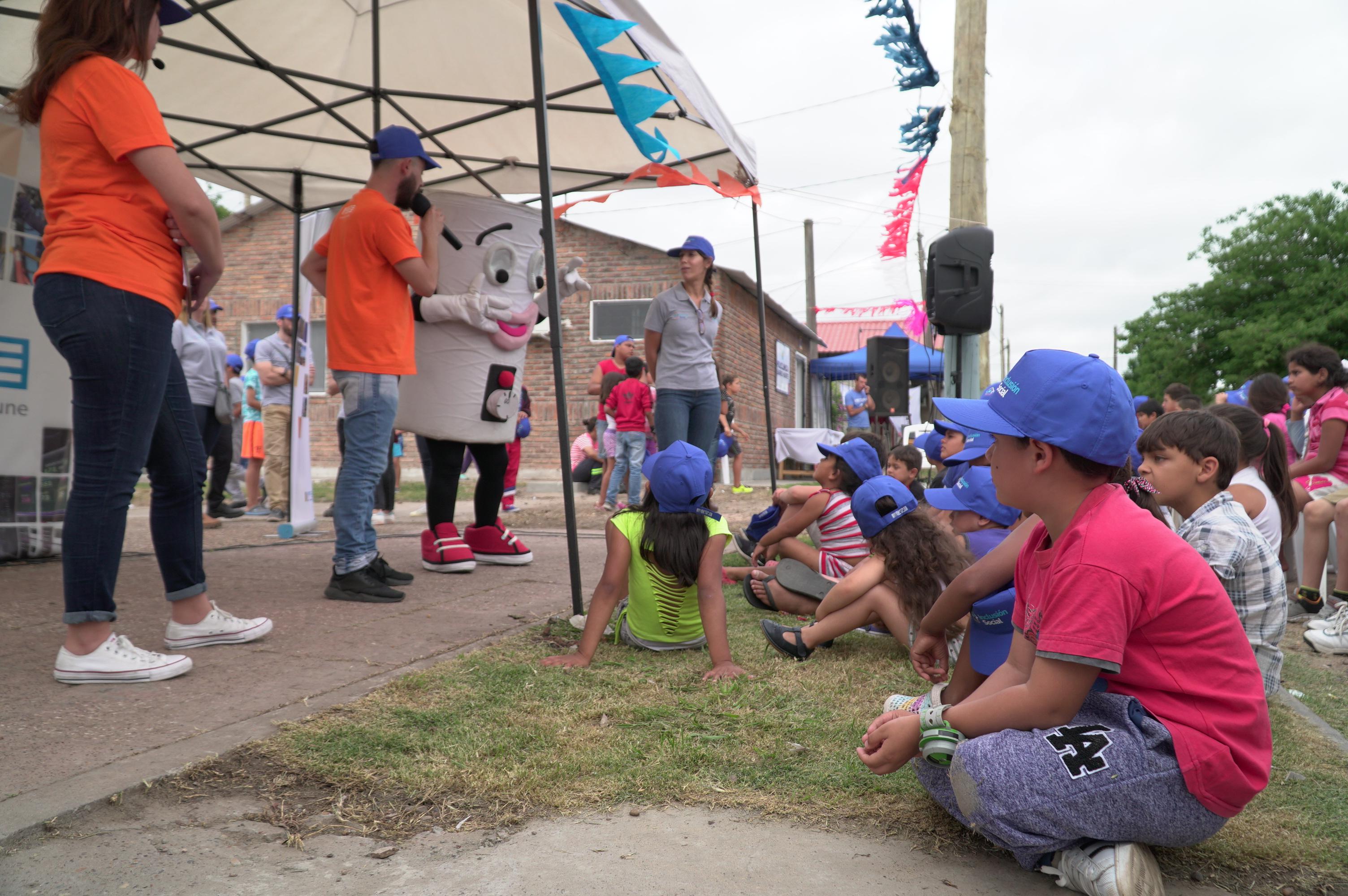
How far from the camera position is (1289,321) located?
108 feet

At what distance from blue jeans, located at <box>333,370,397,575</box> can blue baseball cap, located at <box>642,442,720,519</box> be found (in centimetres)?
147

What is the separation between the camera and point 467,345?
5.28 meters

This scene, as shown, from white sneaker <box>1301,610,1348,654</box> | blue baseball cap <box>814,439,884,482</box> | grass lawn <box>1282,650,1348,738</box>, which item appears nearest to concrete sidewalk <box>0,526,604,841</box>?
blue baseball cap <box>814,439,884,482</box>

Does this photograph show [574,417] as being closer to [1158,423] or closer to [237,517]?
[237,517]

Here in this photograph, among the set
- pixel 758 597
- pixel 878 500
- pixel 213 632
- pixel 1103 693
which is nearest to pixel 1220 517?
pixel 878 500

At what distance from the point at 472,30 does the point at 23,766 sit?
466 cm

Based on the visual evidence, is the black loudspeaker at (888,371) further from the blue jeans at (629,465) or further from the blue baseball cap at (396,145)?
the blue baseball cap at (396,145)

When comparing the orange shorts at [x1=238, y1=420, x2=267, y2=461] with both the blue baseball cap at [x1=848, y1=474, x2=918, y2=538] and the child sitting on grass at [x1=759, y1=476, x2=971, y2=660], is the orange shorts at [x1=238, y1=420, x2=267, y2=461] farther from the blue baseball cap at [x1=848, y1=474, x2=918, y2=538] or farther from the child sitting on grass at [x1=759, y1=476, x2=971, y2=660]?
the blue baseball cap at [x1=848, y1=474, x2=918, y2=538]

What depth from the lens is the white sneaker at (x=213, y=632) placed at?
3.36 metres

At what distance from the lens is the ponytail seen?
167 inches

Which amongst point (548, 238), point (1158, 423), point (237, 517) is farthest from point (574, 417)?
point (1158, 423)

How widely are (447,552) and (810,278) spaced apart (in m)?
22.7

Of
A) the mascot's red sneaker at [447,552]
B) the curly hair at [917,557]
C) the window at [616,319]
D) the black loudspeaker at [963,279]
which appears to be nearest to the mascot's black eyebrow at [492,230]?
the mascot's red sneaker at [447,552]

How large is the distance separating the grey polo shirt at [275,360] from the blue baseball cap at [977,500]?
22.6 ft
